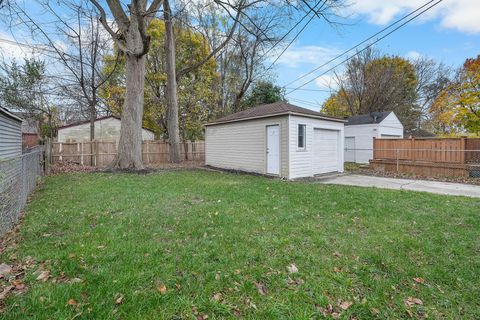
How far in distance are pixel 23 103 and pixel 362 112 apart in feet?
87.8

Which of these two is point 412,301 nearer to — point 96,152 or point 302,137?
point 302,137

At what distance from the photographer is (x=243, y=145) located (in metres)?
12.5

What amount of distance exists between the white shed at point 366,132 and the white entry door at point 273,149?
9670mm

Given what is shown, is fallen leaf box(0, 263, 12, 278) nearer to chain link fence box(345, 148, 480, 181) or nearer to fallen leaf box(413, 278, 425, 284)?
fallen leaf box(413, 278, 425, 284)

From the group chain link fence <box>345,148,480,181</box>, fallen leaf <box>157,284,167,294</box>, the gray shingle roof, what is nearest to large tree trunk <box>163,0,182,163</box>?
chain link fence <box>345,148,480,181</box>

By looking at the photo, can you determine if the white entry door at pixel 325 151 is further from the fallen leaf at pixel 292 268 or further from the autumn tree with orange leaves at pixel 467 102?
the autumn tree with orange leaves at pixel 467 102

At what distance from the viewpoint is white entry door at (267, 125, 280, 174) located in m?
10.7

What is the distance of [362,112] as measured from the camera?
2573 cm

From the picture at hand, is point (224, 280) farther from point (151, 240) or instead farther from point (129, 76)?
point (129, 76)

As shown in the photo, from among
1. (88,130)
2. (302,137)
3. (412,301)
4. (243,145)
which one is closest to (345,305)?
(412,301)

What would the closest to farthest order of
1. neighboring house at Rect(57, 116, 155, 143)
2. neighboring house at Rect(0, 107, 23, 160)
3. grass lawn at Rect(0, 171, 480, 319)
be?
grass lawn at Rect(0, 171, 480, 319) → neighboring house at Rect(0, 107, 23, 160) → neighboring house at Rect(57, 116, 155, 143)

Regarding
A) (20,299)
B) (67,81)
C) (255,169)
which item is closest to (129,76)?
(255,169)

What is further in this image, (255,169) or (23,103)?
(23,103)

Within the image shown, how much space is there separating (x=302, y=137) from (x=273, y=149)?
124cm
